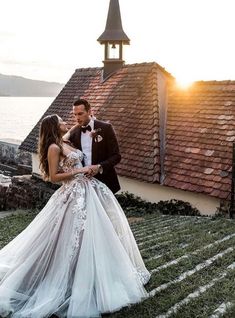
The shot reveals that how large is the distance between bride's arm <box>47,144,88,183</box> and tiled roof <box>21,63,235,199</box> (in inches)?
305

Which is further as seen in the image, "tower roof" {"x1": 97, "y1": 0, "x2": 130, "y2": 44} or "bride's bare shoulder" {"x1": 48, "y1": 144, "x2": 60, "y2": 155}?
"tower roof" {"x1": 97, "y1": 0, "x2": 130, "y2": 44}

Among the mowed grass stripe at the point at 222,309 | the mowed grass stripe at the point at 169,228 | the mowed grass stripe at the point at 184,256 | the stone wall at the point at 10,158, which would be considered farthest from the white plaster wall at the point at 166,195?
the stone wall at the point at 10,158

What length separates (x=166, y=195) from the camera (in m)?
13.9

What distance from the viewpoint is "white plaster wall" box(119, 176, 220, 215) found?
12.7 metres

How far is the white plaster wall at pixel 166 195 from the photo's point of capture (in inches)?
500

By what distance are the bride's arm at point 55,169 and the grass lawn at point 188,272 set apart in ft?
4.86

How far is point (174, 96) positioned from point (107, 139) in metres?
11.6

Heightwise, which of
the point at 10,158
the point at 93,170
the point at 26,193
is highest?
the point at 93,170

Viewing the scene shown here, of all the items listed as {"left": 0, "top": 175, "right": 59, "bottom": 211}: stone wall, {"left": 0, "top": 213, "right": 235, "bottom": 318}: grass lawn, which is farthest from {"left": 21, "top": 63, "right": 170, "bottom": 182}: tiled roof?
{"left": 0, "top": 213, "right": 235, "bottom": 318}: grass lawn

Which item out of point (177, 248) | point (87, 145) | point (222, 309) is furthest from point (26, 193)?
point (222, 309)

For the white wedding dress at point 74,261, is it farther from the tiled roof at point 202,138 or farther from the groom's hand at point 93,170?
the tiled roof at point 202,138

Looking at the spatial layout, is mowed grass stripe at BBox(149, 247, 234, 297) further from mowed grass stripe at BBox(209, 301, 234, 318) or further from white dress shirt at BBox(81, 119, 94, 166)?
white dress shirt at BBox(81, 119, 94, 166)

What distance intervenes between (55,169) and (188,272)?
1995 mm

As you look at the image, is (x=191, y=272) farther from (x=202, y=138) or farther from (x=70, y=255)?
(x=202, y=138)
